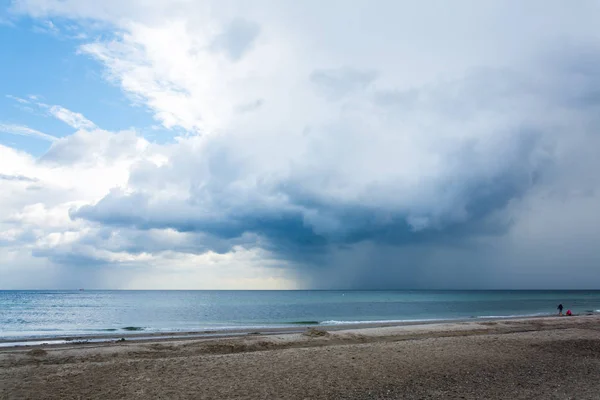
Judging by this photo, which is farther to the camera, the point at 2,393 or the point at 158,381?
the point at 158,381

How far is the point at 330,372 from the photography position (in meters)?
15.8

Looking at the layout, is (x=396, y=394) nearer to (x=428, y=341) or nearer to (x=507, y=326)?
(x=428, y=341)

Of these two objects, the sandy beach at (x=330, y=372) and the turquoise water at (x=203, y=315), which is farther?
the turquoise water at (x=203, y=315)

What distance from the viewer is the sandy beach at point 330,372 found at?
13250 millimetres

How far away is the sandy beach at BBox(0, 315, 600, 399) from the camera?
13.2 metres

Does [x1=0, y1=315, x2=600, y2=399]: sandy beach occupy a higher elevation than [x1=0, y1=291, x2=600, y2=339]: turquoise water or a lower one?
higher

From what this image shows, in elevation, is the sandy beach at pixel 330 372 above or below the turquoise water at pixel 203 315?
above

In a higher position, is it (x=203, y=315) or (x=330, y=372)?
(x=330, y=372)

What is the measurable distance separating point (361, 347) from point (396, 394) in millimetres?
8031

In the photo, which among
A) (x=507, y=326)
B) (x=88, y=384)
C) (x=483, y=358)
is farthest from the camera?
(x=507, y=326)

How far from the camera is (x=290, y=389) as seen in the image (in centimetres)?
1362

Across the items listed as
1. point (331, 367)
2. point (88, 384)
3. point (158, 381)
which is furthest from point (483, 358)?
point (88, 384)

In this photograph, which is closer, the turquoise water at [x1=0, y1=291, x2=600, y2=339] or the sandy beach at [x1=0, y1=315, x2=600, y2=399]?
the sandy beach at [x1=0, y1=315, x2=600, y2=399]

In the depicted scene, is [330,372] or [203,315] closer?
[330,372]
